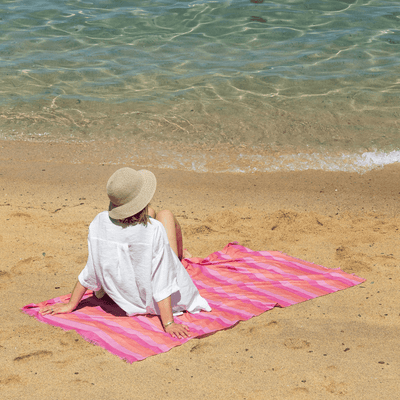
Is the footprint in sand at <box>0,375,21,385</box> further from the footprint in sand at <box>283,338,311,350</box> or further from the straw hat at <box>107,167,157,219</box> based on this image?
the footprint in sand at <box>283,338,311,350</box>

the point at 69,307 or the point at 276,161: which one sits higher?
the point at 69,307

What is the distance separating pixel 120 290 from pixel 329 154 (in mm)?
4647

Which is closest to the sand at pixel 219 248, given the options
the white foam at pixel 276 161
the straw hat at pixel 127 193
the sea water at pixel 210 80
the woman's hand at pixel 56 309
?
the woman's hand at pixel 56 309

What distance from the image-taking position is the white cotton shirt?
3.04 metres

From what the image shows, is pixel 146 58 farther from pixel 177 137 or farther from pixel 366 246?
pixel 366 246

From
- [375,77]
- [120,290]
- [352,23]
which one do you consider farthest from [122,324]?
[352,23]

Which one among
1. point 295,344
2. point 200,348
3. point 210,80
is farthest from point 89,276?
point 210,80

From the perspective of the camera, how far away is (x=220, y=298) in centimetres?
366

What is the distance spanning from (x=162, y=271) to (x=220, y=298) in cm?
77

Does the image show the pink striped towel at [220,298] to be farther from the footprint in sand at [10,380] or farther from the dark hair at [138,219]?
the dark hair at [138,219]

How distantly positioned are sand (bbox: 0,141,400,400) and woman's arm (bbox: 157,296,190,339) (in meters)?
0.10

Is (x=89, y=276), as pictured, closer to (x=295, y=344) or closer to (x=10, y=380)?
(x=10, y=380)

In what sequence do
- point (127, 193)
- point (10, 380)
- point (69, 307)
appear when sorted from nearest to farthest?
1. point (10, 380)
2. point (127, 193)
3. point (69, 307)

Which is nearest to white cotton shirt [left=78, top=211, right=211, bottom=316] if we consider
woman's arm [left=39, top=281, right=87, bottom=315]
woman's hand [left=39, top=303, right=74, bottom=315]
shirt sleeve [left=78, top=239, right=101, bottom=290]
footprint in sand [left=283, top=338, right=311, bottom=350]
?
shirt sleeve [left=78, top=239, right=101, bottom=290]
